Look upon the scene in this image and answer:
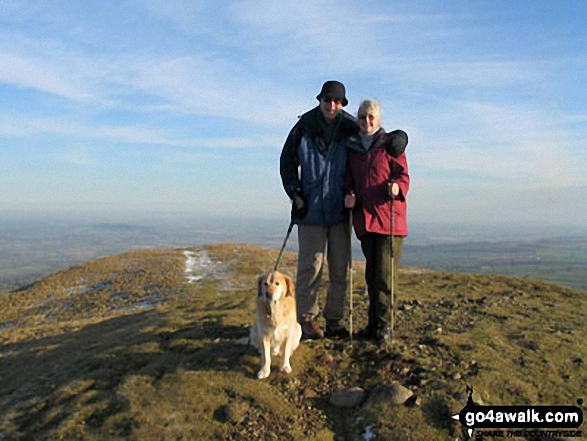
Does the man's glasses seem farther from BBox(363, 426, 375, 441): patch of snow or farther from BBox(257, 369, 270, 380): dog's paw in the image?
BBox(363, 426, 375, 441): patch of snow

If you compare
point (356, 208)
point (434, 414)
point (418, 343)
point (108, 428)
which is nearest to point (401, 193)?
point (356, 208)

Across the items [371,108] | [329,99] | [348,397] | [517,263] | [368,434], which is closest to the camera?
[368,434]

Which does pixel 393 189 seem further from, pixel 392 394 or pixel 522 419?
pixel 522 419

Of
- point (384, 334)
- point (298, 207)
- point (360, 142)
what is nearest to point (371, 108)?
point (360, 142)

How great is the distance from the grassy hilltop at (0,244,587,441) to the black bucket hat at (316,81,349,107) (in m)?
4.32

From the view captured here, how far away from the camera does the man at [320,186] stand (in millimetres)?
7344

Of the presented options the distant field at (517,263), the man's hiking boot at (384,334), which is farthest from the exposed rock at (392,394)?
the distant field at (517,263)

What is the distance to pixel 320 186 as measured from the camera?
7418mm

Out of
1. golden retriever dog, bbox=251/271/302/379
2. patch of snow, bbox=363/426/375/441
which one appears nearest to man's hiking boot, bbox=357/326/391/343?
golden retriever dog, bbox=251/271/302/379

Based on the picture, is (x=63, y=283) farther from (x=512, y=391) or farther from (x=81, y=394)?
(x=512, y=391)

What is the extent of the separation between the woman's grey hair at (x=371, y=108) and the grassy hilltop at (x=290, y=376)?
3.98 meters

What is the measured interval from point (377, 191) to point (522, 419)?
12.5ft

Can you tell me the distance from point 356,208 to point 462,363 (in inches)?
119

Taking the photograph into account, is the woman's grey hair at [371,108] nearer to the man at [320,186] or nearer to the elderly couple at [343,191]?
the elderly couple at [343,191]
